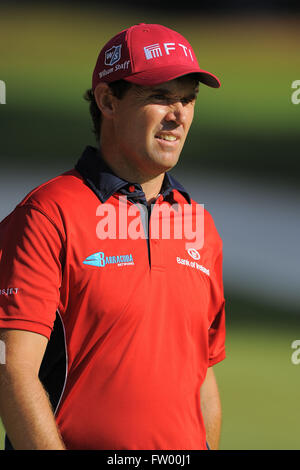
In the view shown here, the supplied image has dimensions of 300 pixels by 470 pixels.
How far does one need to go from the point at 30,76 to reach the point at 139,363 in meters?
2.10

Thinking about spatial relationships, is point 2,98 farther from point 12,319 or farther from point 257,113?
point 12,319

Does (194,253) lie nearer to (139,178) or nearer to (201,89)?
(139,178)

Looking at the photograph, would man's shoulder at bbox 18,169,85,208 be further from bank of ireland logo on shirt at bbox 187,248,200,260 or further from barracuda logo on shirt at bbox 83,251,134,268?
bank of ireland logo on shirt at bbox 187,248,200,260

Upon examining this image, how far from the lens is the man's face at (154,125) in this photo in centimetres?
126

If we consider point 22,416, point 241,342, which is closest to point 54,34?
point 241,342

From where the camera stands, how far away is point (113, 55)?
131cm

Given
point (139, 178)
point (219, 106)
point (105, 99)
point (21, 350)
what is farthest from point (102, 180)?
point (219, 106)

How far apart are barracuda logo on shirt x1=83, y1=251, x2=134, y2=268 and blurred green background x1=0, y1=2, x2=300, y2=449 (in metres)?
1.58

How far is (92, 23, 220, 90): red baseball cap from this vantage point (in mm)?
1251

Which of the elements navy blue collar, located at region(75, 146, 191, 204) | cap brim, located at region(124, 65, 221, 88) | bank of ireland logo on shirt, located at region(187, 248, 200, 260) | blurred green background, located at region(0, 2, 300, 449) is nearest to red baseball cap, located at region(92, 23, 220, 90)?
cap brim, located at region(124, 65, 221, 88)

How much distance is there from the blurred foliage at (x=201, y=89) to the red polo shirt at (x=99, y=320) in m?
1.76

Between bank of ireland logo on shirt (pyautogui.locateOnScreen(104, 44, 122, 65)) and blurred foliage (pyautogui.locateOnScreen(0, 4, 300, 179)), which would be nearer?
bank of ireland logo on shirt (pyautogui.locateOnScreen(104, 44, 122, 65))

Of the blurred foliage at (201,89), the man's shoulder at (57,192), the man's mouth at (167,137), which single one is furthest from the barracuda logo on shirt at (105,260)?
the blurred foliage at (201,89)

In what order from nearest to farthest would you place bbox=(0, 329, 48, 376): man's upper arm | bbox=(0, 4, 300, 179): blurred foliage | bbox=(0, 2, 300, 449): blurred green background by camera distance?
bbox=(0, 329, 48, 376): man's upper arm, bbox=(0, 2, 300, 449): blurred green background, bbox=(0, 4, 300, 179): blurred foliage
